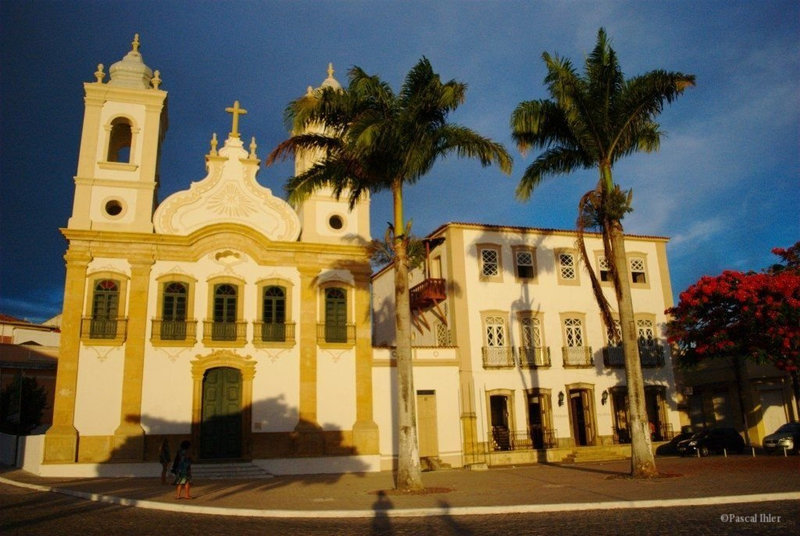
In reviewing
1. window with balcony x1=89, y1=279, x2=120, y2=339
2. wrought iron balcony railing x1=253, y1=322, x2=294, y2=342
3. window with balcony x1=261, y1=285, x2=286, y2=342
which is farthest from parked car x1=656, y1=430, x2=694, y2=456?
window with balcony x1=89, y1=279, x2=120, y2=339

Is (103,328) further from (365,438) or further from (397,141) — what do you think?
(397,141)

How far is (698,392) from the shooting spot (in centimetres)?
3100

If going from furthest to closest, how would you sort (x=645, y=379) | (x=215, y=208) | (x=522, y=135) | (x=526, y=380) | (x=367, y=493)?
1. (x=645, y=379)
2. (x=526, y=380)
3. (x=215, y=208)
4. (x=522, y=135)
5. (x=367, y=493)

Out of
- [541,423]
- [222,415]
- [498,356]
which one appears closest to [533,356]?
[498,356]

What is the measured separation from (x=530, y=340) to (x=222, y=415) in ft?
40.8

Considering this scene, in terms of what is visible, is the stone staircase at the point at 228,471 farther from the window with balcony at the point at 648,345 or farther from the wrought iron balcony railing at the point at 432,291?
the window with balcony at the point at 648,345

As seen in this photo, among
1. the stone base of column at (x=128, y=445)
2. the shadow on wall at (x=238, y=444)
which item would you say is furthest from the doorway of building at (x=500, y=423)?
the stone base of column at (x=128, y=445)

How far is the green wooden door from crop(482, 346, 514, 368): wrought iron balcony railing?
9.40 metres

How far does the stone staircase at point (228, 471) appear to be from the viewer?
19828 mm

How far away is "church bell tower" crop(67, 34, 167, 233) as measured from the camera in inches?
872

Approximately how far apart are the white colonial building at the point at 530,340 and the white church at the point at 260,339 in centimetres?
8

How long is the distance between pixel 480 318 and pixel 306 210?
26.4 feet

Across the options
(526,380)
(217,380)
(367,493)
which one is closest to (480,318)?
(526,380)

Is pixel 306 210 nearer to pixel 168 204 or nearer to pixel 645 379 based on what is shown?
pixel 168 204
